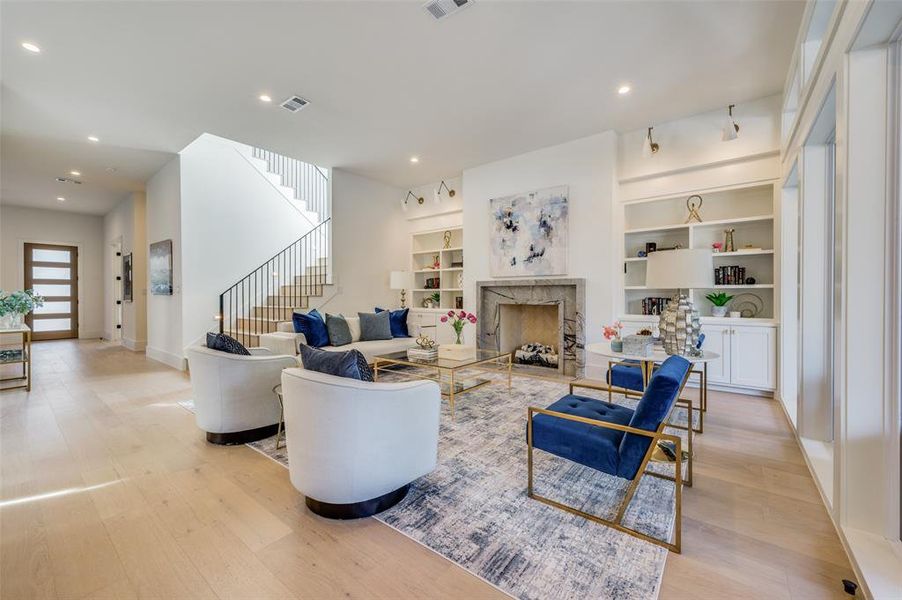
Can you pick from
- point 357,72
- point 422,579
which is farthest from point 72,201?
point 422,579

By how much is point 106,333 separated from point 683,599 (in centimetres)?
1247

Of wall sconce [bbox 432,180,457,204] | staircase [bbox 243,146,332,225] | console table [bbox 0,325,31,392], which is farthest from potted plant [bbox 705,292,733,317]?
console table [bbox 0,325,31,392]

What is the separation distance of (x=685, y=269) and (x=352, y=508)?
8.70ft

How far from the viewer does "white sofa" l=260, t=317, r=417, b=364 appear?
4.46 m

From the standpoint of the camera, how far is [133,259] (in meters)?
7.38

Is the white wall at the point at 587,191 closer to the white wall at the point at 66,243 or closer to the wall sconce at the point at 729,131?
the wall sconce at the point at 729,131

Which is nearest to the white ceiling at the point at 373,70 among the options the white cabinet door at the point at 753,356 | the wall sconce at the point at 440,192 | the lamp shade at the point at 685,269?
the wall sconce at the point at 440,192

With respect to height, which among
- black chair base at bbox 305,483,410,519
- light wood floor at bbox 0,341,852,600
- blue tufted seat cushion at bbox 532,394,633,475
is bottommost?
light wood floor at bbox 0,341,852,600

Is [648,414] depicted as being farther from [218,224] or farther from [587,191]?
[218,224]

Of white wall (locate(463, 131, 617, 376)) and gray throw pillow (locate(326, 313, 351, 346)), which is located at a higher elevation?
white wall (locate(463, 131, 617, 376))

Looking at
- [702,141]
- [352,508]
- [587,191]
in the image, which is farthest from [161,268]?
[702,141]

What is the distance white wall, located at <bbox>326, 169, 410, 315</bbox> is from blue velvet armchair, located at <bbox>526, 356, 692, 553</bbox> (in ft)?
16.1

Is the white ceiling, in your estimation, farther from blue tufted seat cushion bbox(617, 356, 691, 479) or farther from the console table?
blue tufted seat cushion bbox(617, 356, 691, 479)

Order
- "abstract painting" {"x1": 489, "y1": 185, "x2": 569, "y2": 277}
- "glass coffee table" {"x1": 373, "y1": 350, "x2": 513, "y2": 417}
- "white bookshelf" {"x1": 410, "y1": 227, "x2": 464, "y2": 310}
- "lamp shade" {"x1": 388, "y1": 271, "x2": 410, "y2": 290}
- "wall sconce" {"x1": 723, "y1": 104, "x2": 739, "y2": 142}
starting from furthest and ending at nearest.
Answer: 1. "white bookshelf" {"x1": 410, "y1": 227, "x2": 464, "y2": 310}
2. "lamp shade" {"x1": 388, "y1": 271, "x2": 410, "y2": 290}
3. "abstract painting" {"x1": 489, "y1": 185, "x2": 569, "y2": 277}
4. "wall sconce" {"x1": 723, "y1": 104, "x2": 739, "y2": 142}
5. "glass coffee table" {"x1": 373, "y1": 350, "x2": 513, "y2": 417}
